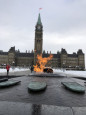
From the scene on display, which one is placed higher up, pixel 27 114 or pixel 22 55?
Result: pixel 22 55

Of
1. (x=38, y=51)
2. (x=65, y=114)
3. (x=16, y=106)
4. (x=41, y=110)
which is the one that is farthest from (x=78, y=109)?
(x=38, y=51)

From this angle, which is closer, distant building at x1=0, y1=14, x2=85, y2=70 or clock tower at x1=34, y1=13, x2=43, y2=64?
clock tower at x1=34, y1=13, x2=43, y2=64

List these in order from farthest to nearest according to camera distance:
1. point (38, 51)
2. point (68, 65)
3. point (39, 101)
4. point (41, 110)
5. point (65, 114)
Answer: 1. point (68, 65)
2. point (38, 51)
3. point (39, 101)
4. point (41, 110)
5. point (65, 114)

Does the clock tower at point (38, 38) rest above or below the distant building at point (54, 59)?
above

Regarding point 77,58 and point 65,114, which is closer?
point 65,114

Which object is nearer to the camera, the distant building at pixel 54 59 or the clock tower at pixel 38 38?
the clock tower at pixel 38 38

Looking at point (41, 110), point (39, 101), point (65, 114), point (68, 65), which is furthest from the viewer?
point (68, 65)

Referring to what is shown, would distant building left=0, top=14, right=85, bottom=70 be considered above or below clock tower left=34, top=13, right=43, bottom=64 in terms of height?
below

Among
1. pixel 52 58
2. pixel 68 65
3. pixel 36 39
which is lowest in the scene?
pixel 68 65

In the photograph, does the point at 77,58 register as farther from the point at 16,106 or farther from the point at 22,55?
the point at 16,106

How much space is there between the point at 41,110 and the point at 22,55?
423 ft

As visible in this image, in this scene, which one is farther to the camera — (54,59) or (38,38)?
(54,59)

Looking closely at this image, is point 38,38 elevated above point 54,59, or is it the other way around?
point 38,38

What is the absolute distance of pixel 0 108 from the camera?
3.45 metres
